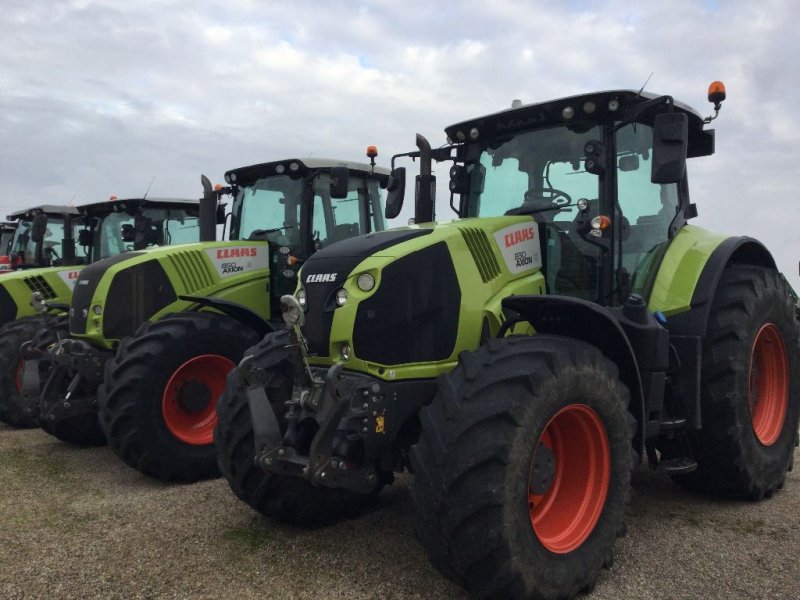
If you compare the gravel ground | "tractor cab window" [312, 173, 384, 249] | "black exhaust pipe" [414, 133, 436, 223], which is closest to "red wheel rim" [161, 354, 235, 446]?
the gravel ground

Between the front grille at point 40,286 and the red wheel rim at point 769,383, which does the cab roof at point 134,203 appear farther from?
the red wheel rim at point 769,383

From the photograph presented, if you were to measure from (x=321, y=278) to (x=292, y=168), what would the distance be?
339cm

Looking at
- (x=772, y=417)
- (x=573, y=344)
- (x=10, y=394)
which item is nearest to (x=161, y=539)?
(x=573, y=344)

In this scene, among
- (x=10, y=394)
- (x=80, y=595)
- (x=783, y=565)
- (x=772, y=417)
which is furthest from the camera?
(x=10, y=394)

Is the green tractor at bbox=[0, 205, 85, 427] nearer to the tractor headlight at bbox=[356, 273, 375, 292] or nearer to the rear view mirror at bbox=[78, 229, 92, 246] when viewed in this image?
the rear view mirror at bbox=[78, 229, 92, 246]

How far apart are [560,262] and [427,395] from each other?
135 cm

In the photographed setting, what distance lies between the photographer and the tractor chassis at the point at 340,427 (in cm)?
336

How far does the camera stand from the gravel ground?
11.5 feet

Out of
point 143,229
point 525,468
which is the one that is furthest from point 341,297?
point 143,229

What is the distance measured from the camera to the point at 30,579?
12.2 feet

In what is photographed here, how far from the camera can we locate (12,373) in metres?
8.16

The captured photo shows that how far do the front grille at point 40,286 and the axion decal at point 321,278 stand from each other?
6381mm

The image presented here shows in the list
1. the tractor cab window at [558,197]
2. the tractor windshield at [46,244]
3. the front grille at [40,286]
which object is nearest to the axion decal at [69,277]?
the front grille at [40,286]

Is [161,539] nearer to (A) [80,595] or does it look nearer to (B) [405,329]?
(A) [80,595]
